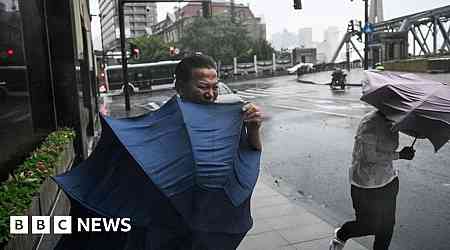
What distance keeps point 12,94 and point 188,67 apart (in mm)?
2892

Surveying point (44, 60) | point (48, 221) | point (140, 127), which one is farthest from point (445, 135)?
point (44, 60)

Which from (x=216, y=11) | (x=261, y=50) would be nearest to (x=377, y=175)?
(x=261, y=50)

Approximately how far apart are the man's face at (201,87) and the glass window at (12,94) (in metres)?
2.18

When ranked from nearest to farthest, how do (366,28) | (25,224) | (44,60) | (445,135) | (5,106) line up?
(25,224) → (445,135) → (5,106) → (44,60) → (366,28)

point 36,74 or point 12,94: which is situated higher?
point 36,74

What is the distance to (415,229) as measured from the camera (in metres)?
5.04

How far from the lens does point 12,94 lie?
440 cm

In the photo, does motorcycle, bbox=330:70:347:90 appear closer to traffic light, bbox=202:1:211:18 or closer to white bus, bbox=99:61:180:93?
traffic light, bbox=202:1:211:18

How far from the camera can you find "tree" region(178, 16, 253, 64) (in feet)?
208

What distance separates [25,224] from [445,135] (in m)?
2.87

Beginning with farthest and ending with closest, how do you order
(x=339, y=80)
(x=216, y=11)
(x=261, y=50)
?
1. (x=216, y=11)
2. (x=261, y=50)
3. (x=339, y=80)

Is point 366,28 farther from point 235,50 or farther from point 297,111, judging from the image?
point 235,50

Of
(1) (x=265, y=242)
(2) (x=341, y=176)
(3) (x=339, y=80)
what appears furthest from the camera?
(3) (x=339, y=80)

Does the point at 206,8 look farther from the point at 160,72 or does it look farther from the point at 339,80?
the point at 160,72
